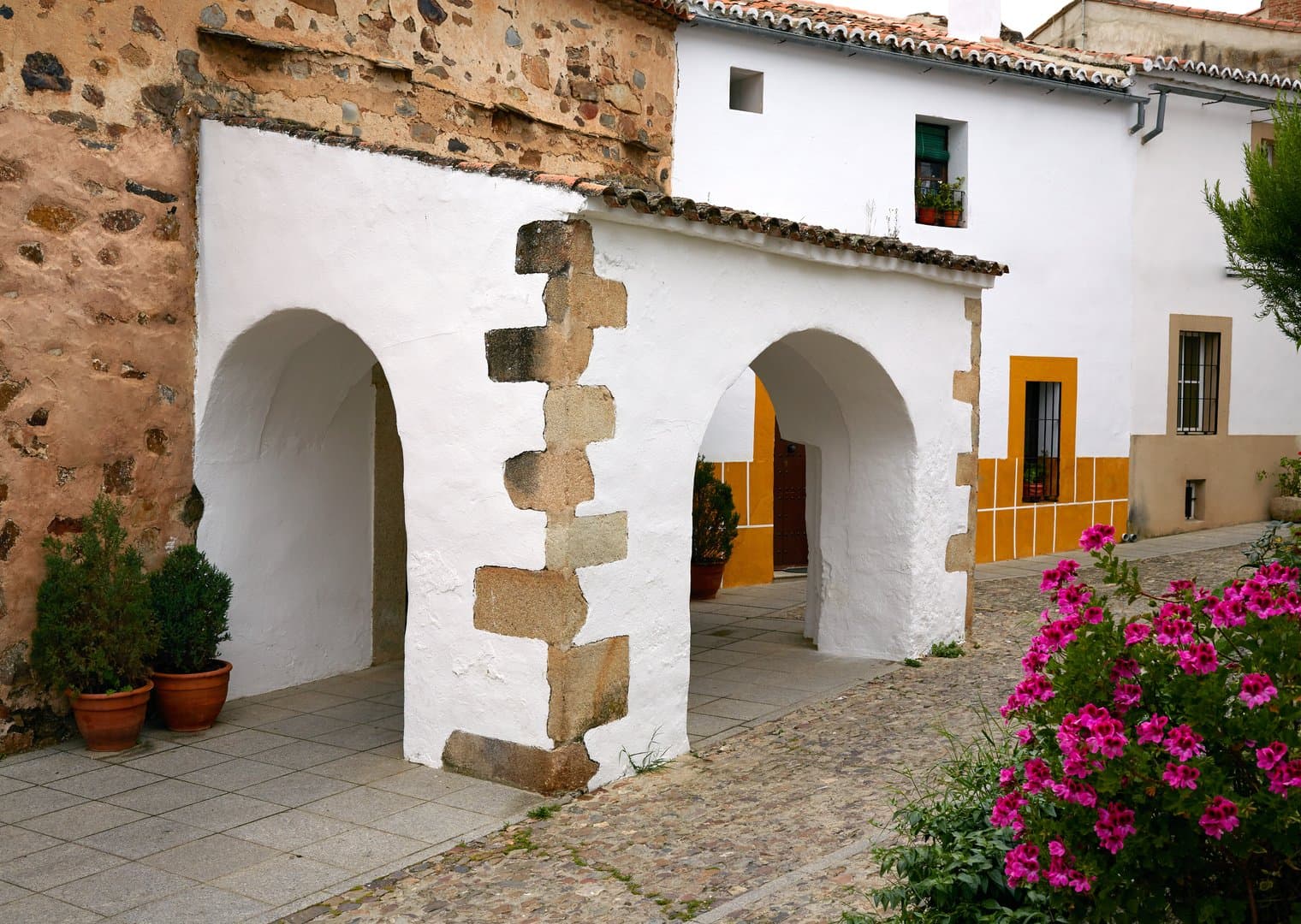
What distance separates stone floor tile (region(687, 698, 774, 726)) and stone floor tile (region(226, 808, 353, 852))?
2.01 metres

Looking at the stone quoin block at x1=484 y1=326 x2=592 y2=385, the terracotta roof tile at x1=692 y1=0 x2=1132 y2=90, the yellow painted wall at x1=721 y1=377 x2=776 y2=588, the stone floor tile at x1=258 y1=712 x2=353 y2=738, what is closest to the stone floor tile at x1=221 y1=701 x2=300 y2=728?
the stone floor tile at x1=258 y1=712 x2=353 y2=738

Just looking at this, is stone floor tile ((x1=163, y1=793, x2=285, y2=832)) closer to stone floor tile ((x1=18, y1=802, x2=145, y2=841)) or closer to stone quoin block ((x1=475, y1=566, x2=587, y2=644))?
stone floor tile ((x1=18, y1=802, x2=145, y2=841))

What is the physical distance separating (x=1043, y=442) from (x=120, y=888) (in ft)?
34.1

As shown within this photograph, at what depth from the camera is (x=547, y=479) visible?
513 centimetres

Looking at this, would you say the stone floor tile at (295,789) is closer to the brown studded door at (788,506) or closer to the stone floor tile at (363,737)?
the stone floor tile at (363,737)

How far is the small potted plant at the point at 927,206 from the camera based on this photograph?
460 inches

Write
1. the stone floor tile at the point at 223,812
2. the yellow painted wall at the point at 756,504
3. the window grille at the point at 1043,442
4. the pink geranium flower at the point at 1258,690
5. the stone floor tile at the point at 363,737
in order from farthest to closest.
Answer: the window grille at the point at 1043,442
the yellow painted wall at the point at 756,504
the stone floor tile at the point at 363,737
the stone floor tile at the point at 223,812
the pink geranium flower at the point at 1258,690

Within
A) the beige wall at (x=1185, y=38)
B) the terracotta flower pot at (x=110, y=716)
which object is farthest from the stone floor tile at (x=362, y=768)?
the beige wall at (x=1185, y=38)

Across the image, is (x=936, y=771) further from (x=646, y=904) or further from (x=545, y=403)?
(x=545, y=403)

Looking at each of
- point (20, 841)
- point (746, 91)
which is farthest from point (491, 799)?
point (746, 91)

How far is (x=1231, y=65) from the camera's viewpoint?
1454 centimetres

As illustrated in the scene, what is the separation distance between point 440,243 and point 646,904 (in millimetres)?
2816

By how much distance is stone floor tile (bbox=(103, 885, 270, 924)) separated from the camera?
404 cm

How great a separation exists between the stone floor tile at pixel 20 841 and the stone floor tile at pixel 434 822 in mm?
1204
